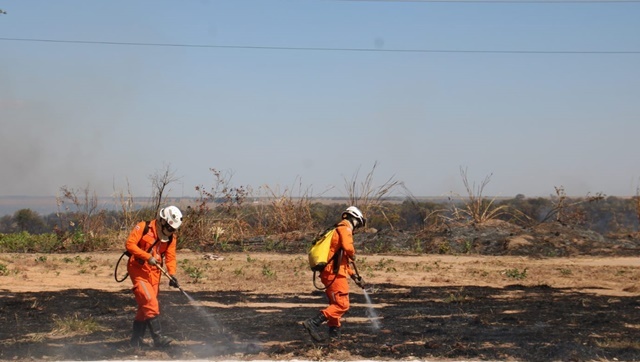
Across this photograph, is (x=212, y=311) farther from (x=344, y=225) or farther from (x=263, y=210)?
(x=263, y=210)

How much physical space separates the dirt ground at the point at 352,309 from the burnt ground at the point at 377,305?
2 cm

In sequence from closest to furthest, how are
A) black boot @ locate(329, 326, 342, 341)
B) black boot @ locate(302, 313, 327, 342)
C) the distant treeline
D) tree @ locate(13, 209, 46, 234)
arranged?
black boot @ locate(302, 313, 327, 342) → black boot @ locate(329, 326, 342, 341) → the distant treeline → tree @ locate(13, 209, 46, 234)

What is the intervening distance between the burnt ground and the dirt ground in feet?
0.08

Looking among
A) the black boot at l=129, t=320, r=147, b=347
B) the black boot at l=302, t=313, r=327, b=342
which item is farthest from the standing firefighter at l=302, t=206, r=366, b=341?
the black boot at l=129, t=320, r=147, b=347

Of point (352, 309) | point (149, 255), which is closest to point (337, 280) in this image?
point (149, 255)

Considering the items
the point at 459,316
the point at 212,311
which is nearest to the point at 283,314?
the point at 212,311

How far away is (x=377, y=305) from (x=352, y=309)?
64 centimetres

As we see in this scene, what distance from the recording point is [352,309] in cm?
1333

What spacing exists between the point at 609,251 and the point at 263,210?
966 cm

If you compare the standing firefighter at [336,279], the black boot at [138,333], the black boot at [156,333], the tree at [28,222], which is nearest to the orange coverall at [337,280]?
the standing firefighter at [336,279]

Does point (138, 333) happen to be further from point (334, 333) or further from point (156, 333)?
point (334, 333)

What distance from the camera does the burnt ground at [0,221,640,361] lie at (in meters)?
10.1

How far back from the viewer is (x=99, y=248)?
73.3 ft

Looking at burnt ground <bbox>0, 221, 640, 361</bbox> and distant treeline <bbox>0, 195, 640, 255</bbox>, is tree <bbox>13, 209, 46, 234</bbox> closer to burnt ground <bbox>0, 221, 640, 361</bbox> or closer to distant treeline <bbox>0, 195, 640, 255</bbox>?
distant treeline <bbox>0, 195, 640, 255</bbox>
